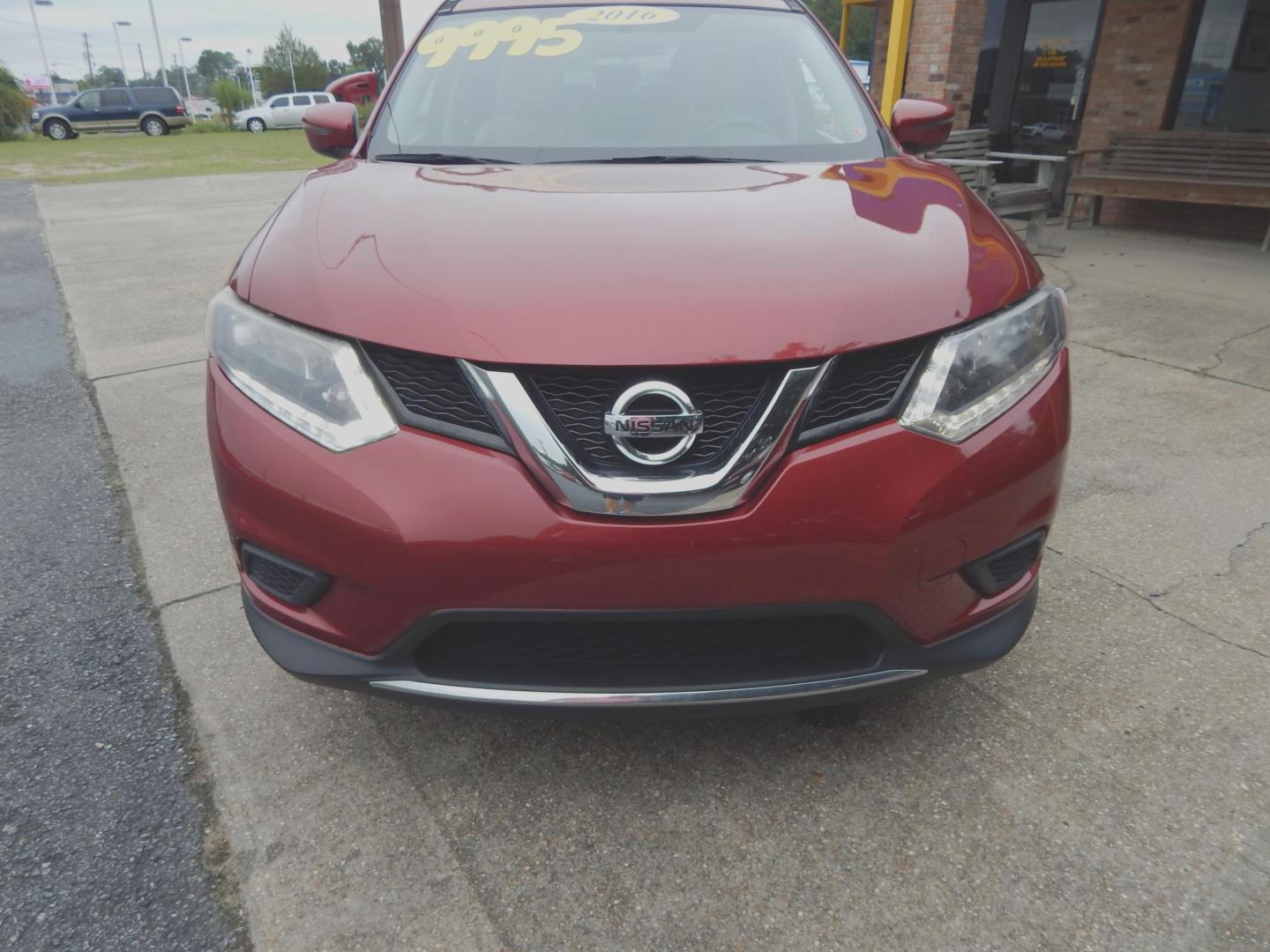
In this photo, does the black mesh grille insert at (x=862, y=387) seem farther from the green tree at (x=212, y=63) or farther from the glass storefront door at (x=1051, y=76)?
the green tree at (x=212, y=63)

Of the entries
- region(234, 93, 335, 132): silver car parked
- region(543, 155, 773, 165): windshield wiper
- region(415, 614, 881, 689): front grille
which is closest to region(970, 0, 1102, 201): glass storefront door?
region(543, 155, 773, 165): windshield wiper

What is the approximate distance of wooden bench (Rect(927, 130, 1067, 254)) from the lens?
6902 mm

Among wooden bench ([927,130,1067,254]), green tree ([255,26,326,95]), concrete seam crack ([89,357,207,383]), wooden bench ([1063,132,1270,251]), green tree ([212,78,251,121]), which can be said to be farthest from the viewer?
green tree ([255,26,326,95])

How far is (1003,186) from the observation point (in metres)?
7.29

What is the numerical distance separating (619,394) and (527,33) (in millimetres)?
1881

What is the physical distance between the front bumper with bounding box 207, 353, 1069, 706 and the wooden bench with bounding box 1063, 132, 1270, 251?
7791mm

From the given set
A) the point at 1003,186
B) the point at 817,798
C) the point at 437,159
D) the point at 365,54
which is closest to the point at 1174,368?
the point at 1003,186

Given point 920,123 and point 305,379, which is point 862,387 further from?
point 920,123

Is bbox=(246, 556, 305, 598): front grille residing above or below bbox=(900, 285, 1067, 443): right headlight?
below

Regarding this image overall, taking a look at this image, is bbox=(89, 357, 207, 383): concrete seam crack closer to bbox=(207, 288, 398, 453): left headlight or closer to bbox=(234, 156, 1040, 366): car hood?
bbox=(234, 156, 1040, 366): car hood

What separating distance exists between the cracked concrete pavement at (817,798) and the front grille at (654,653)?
0.39 m

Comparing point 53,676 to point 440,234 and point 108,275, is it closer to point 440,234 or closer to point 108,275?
point 440,234

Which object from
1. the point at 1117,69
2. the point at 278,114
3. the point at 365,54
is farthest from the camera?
the point at 365,54

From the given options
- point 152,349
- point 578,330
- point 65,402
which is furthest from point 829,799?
point 152,349
